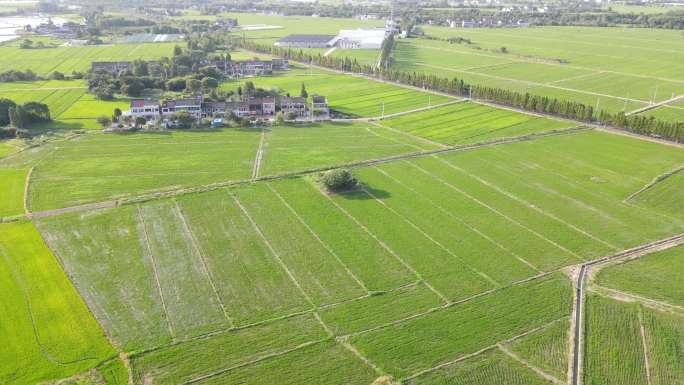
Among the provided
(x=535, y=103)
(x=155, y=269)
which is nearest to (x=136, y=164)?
(x=155, y=269)

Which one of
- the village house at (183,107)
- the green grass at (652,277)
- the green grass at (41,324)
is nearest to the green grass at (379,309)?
the green grass at (652,277)

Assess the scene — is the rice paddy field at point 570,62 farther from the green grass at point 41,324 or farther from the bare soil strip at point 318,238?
the green grass at point 41,324

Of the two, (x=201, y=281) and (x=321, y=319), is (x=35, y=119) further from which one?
(x=321, y=319)

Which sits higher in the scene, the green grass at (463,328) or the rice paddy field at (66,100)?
the rice paddy field at (66,100)

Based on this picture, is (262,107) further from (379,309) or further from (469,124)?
(379,309)

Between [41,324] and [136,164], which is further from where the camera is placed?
[136,164]

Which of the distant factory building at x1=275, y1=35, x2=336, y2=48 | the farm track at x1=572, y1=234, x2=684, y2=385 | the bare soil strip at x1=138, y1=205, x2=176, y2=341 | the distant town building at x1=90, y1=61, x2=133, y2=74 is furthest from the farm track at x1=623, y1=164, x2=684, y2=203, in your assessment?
the distant factory building at x1=275, y1=35, x2=336, y2=48
